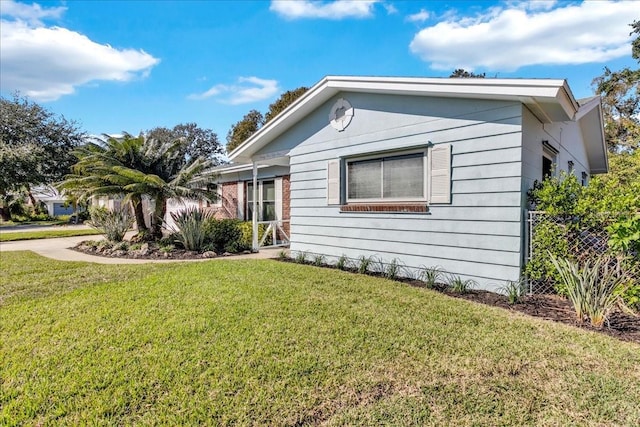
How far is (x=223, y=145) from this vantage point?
42781mm

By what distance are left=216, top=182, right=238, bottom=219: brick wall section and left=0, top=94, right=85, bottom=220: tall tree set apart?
57.3 ft

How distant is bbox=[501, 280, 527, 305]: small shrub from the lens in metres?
4.97

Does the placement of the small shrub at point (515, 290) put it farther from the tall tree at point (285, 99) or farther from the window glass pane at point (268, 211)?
the tall tree at point (285, 99)

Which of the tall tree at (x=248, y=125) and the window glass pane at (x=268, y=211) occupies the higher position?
the tall tree at (x=248, y=125)

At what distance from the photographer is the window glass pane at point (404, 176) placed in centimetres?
631

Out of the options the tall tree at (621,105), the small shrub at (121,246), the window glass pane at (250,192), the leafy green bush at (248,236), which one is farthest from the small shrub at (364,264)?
the tall tree at (621,105)

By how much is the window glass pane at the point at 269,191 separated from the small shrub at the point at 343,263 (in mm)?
5781

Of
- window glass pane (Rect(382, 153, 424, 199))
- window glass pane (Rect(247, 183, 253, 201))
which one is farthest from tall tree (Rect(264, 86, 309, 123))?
window glass pane (Rect(382, 153, 424, 199))

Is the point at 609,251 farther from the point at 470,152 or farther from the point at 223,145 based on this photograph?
the point at 223,145

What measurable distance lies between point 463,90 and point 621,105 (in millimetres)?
25812

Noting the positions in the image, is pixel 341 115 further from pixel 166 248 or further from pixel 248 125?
pixel 248 125

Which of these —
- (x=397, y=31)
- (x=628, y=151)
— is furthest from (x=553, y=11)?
(x=628, y=151)

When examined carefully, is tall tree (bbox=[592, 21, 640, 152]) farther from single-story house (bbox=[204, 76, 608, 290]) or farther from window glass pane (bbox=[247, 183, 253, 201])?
window glass pane (bbox=[247, 183, 253, 201])

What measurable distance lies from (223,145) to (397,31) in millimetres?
35915
